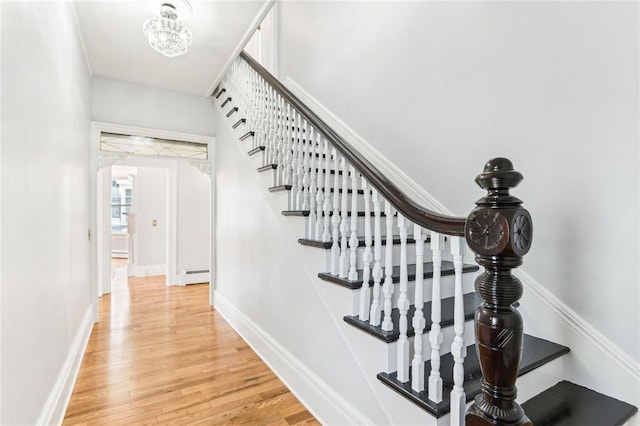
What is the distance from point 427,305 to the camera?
5.57 ft

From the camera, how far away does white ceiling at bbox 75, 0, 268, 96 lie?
2.32m

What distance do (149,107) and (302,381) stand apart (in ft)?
11.1

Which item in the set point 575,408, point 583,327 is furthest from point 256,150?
point 575,408

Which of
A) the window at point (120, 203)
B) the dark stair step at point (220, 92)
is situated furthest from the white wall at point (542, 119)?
the window at point (120, 203)

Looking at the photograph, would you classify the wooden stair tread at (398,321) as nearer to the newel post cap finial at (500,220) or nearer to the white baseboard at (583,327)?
the white baseboard at (583,327)

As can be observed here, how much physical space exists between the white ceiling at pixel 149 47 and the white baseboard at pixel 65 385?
2418 millimetres

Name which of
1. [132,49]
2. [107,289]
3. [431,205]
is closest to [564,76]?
[431,205]

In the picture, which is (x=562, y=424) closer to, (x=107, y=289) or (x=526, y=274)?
(x=526, y=274)

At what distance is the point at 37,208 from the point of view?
1451 mm

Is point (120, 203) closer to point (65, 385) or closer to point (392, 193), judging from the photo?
point (65, 385)

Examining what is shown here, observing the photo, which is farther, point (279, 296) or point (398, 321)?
point (279, 296)

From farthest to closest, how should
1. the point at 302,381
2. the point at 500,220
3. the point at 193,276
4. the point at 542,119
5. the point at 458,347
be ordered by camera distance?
the point at 193,276 < the point at 302,381 < the point at 542,119 < the point at 458,347 < the point at 500,220

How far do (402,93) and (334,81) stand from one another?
0.96 metres

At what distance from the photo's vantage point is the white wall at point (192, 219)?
507 centimetres
